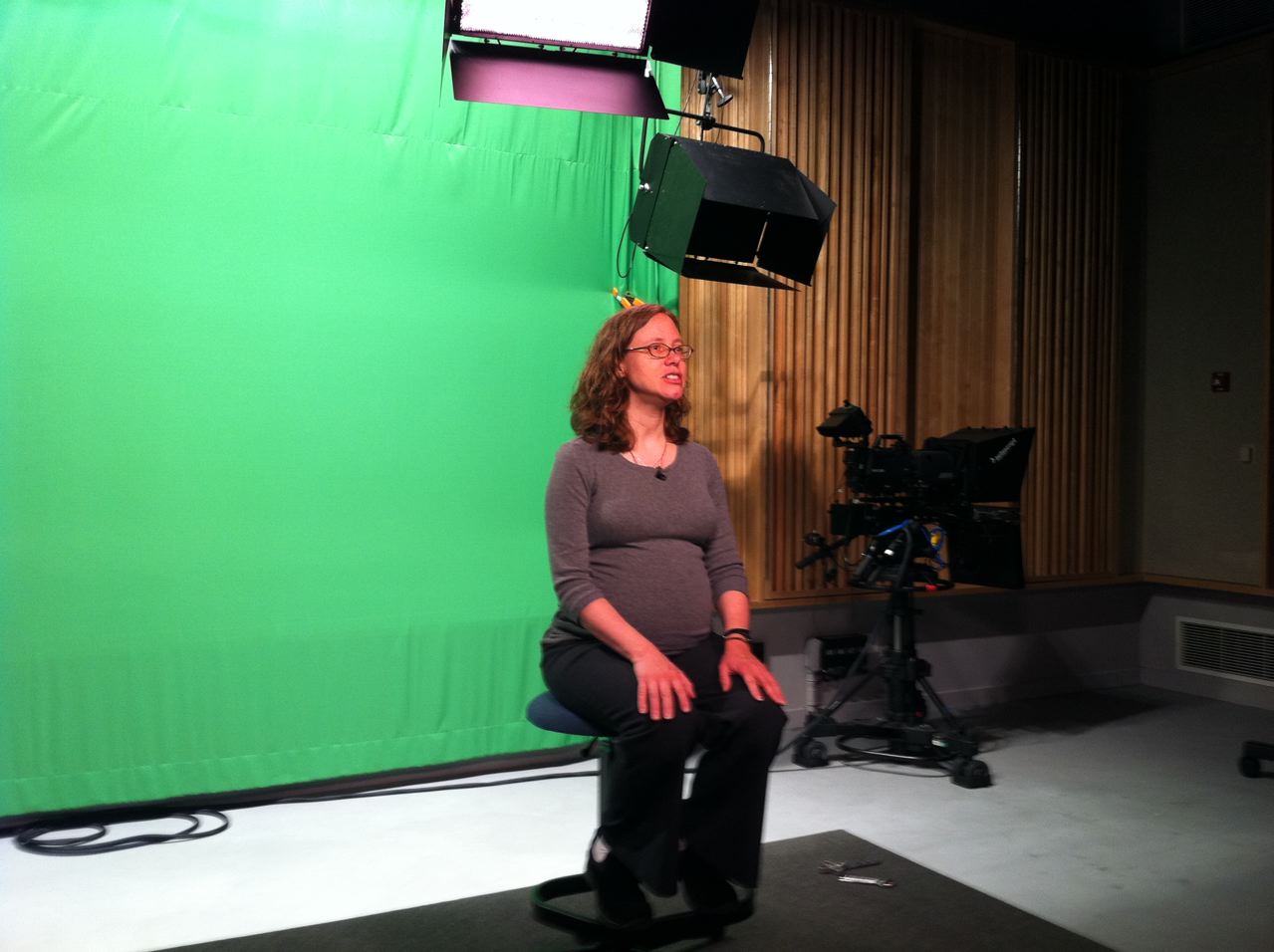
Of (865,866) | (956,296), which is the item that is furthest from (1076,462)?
(865,866)

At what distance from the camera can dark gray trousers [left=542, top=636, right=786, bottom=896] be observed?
7.38ft

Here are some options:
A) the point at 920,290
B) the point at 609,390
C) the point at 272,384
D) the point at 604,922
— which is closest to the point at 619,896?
the point at 604,922

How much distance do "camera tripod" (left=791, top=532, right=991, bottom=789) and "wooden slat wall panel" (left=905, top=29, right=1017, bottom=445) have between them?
106 cm

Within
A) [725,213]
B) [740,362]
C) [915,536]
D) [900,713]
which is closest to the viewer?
[725,213]

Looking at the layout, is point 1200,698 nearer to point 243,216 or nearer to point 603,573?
point 603,573

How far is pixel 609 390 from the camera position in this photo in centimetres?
261

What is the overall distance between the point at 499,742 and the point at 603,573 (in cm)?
170

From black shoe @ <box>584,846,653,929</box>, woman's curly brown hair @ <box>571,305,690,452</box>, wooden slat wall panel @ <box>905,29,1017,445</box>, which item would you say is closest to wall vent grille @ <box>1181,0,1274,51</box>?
wooden slat wall panel @ <box>905,29,1017,445</box>

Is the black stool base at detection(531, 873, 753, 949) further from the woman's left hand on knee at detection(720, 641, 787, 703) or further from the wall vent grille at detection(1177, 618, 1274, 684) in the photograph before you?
the wall vent grille at detection(1177, 618, 1274, 684)

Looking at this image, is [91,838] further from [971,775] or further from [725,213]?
[971,775]

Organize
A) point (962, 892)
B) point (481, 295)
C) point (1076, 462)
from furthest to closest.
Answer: point (1076, 462) → point (481, 295) → point (962, 892)

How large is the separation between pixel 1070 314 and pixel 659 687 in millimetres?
3882

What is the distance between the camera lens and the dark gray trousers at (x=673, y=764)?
225cm

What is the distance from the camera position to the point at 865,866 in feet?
9.80
